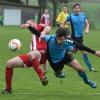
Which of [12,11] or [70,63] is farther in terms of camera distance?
[12,11]

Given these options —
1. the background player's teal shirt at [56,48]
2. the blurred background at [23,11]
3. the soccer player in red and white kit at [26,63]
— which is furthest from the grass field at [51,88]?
the blurred background at [23,11]

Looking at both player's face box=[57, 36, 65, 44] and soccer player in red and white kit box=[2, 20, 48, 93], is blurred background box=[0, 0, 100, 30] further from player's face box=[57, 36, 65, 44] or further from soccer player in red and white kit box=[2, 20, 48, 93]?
player's face box=[57, 36, 65, 44]

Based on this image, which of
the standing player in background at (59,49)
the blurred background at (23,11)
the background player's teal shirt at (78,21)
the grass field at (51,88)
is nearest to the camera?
the standing player in background at (59,49)

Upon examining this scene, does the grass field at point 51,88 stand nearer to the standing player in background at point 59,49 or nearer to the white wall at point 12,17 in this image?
the standing player in background at point 59,49

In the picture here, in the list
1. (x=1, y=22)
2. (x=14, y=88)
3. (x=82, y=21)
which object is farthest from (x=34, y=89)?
(x=1, y=22)

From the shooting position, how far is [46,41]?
1080 cm

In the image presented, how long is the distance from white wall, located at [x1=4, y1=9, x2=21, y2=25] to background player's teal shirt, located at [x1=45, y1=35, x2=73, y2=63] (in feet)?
189

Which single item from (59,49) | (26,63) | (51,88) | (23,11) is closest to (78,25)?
(51,88)

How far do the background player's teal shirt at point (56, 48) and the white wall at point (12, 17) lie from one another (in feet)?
189

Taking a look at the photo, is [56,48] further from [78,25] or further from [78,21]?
[78,25]

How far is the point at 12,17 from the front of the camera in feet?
227

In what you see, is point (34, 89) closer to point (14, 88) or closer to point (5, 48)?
point (14, 88)

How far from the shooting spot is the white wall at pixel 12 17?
226 ft

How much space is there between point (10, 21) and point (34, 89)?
189 feet
